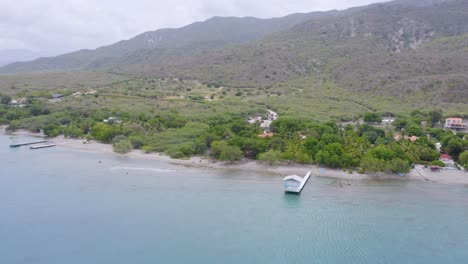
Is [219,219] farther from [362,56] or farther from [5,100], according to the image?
[362,56]

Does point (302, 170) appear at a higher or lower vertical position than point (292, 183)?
lower

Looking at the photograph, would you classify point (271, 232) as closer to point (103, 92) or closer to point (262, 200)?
point (262, 200)

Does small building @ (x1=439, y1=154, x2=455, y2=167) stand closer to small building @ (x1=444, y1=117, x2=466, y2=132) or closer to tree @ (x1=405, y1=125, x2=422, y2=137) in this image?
tree @ (x1=405, y1=125, x2=422, y2=137)

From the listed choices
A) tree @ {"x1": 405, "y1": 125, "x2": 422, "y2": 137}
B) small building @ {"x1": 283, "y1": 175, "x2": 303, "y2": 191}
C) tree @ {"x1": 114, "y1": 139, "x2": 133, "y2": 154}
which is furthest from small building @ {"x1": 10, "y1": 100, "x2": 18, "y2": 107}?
tree @ {"x1": 405, "y1": 125, "x2": 422, "y2": 137}

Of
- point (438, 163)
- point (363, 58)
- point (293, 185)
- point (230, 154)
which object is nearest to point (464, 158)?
point (438, 163)

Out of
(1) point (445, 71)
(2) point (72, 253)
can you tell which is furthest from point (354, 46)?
(2) point (72, 253)

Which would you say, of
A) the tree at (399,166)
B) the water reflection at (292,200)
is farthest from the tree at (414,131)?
the water reflection at (292,200)

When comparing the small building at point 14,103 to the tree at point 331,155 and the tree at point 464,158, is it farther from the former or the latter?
the tree at point 464,158
